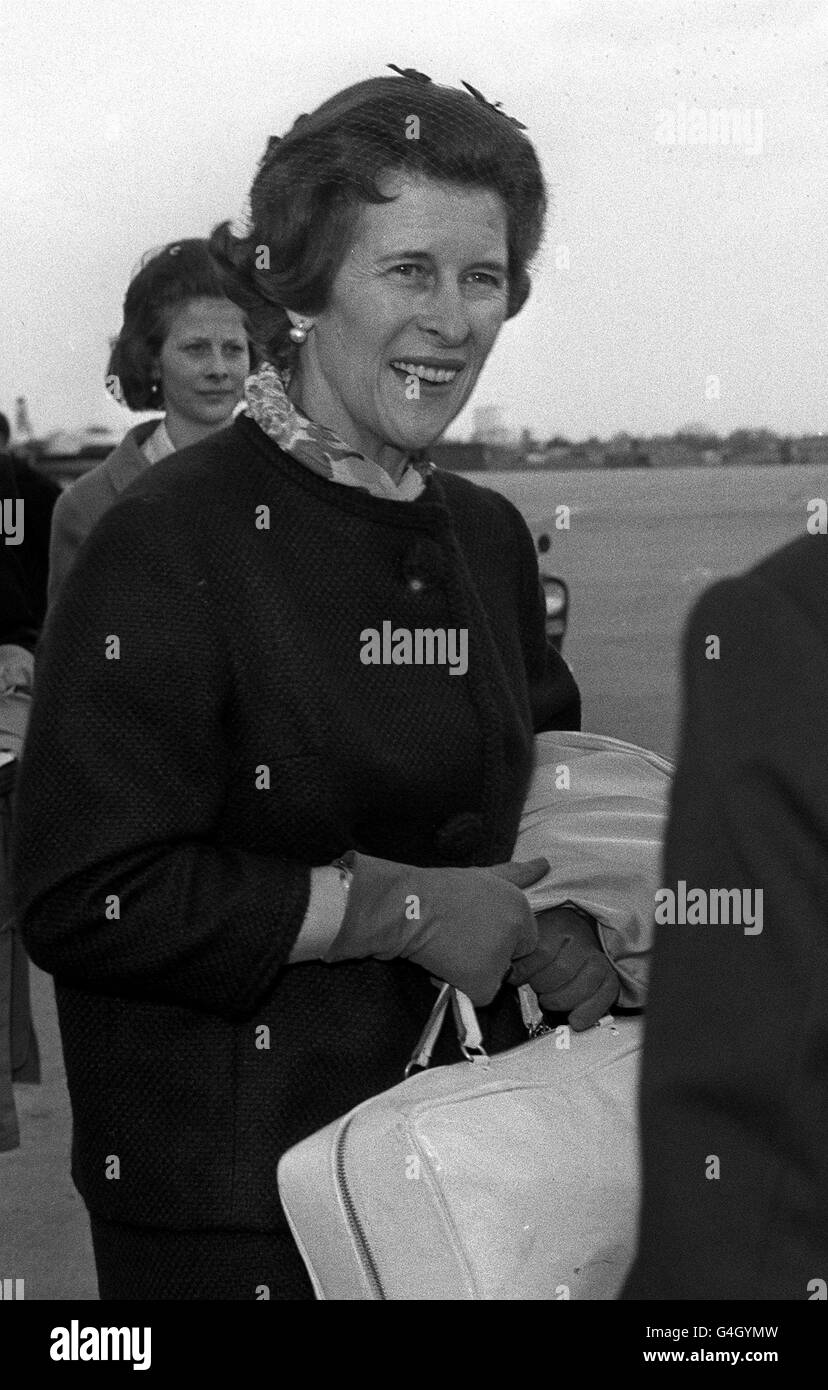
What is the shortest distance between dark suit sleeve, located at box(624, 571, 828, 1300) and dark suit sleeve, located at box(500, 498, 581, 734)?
1195 mm

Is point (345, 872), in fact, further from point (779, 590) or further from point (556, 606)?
point (556, 606)

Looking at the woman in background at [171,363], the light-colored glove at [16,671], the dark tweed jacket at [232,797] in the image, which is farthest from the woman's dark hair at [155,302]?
the dark tweed jacket at [232,797]

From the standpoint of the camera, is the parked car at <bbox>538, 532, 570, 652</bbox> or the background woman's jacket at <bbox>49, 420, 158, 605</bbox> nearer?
the background woman's jacket at <bbox>49, 420, 158, 605</bbox>

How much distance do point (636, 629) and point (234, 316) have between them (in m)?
3.82

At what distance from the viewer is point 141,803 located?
1.54 meters

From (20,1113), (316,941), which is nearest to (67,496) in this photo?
(20,1113)

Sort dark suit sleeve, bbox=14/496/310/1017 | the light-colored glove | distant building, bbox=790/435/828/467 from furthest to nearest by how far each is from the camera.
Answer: the light-colored glove < distant building, bbox=790/435/828/467 < dark suit sleeve, bbox=14/496/310/1017

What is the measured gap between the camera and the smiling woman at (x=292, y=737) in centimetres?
156

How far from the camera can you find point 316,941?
1577mm

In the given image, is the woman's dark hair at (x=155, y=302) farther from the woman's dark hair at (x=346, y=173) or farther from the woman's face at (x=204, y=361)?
the woman's dark hair at (x=346, y=173)

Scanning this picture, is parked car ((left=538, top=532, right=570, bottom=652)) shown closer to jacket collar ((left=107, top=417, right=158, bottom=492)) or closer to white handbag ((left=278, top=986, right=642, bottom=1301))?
jacket collar ((left=107, top=417, right=158, bottom=492))

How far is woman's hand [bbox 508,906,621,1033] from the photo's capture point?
5.45ft

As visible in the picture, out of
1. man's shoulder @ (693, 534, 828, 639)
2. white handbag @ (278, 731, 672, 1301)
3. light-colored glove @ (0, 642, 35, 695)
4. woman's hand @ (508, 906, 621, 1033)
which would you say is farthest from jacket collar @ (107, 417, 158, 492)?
man's shoulder @ (693, 534, 828, 639)

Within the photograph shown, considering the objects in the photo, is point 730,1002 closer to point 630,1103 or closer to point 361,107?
point 630,1103
